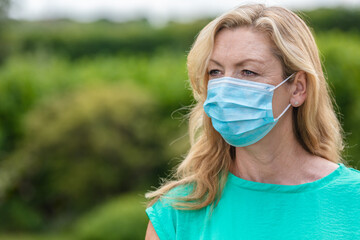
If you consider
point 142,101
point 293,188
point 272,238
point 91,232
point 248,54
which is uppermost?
point 248,54

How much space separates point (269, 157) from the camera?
7.84 feet

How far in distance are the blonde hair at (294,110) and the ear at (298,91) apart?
0.07 feet

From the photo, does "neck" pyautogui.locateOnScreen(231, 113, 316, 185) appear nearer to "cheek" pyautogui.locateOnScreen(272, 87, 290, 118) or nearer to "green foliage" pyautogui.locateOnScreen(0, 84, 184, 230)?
"cheek" pyautogui.locateOnScreen(272, 87, 290, 118)

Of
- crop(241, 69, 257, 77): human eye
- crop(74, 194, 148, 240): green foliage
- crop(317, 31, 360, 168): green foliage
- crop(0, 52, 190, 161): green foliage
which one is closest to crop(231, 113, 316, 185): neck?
crop(241, 69, 257, 77): human eye

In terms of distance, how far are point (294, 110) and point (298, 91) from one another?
5.8 inches

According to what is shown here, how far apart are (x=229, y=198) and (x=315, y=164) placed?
0.41 m

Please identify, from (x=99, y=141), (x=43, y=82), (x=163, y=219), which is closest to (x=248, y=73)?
(x=163, y=219)

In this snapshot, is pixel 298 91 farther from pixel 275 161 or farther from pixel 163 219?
pixel 163 219

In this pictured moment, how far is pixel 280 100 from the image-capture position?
7.77 feet

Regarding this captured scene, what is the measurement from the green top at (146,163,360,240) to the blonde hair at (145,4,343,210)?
0.20 feet

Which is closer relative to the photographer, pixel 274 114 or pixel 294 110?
pixel 274 114

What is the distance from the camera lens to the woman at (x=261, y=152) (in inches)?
88.4

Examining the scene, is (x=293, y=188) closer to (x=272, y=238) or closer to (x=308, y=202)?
(x=308, y=202)

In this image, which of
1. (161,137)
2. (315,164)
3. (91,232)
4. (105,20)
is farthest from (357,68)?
(105,20)
